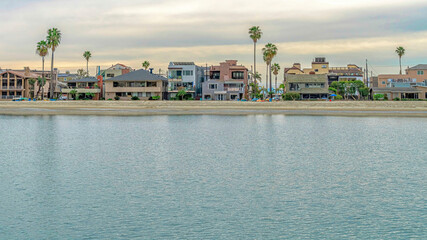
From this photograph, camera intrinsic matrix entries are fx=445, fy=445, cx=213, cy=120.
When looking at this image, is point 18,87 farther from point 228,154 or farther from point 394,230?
point 394,230

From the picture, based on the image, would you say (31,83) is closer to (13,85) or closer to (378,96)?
(13,85)

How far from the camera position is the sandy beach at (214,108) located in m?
94.0

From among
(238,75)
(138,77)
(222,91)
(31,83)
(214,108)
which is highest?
(238,75)

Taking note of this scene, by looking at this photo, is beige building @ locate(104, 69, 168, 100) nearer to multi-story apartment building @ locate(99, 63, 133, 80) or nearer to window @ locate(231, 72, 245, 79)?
multi-story apartment building @ locate(99, 63, 133, 80)

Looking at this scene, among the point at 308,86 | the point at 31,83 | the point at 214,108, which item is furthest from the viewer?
the point at 31,83

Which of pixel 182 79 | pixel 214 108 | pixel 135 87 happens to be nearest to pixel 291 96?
pixel 214 108

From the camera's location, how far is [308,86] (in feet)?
365

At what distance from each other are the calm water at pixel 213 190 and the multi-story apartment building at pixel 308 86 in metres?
65.1

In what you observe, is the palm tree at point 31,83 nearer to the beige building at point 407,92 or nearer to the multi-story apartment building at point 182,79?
the multi-story apartment building at point 182,79

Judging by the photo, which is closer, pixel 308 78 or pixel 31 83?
pixel 308 78

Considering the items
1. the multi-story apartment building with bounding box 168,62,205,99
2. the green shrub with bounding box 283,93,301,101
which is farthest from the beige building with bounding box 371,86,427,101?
the multi-story apartment building with bounding box 168,62,205,99

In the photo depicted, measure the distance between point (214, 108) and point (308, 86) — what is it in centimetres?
2640

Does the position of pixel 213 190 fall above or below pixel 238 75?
below

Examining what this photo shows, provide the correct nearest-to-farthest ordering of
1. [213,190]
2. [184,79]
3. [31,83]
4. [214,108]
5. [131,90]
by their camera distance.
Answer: [213,190] → [214,108] → [131,90] → [184,79] → [31,83]
